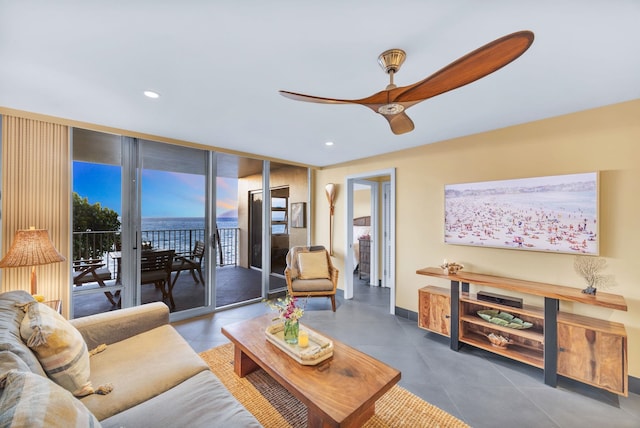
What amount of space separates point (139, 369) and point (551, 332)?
3093mm

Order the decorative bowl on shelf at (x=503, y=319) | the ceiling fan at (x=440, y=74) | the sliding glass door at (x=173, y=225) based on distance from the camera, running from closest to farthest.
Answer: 1. the ceiling fan at (x=440, y=74)
2. the decorative bowl on shelf at (x=503, y=319)
3. the sliding glass door at (x=173, y=225)

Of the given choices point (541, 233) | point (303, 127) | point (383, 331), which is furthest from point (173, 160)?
point (541, 233)

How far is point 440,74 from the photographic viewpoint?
117 centimetres

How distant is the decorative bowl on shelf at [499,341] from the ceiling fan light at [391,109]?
2.36m

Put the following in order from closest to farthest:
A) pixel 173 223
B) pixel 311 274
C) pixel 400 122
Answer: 1. pixel 400 122
2. pixel 173 223
3. pixel 311 274

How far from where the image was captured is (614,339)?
6.25 ft

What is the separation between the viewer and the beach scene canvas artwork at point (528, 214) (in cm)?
225

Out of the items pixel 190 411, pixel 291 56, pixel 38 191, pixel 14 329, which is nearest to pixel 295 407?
pixel 190 411

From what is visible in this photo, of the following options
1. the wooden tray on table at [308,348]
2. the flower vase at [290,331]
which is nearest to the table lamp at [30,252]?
the wooden tray on table at [308,348]

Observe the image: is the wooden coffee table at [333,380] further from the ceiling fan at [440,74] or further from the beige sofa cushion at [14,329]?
the ceiling fan at [440,74]

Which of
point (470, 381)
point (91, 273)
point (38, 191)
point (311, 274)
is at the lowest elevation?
point (470, 381)

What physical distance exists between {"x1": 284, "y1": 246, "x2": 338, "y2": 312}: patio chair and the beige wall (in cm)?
99

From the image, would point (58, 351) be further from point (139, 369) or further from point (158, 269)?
point (158, 269)

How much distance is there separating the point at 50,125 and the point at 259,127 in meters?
2.10
